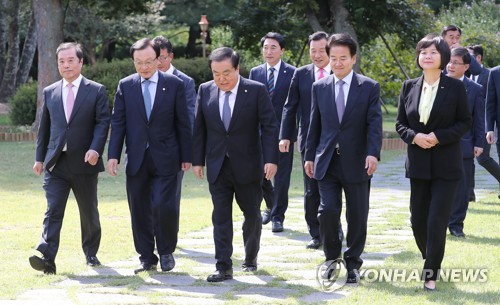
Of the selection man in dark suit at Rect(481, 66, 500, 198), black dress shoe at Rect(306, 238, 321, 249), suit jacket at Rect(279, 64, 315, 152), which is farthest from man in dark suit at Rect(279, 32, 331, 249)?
man in dark suit at Rect(481, 66, 500, 198)

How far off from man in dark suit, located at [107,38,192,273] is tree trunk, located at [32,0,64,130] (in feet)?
48.2

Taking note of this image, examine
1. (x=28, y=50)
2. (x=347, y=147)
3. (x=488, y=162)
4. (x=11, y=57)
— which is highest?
(x=28, y=50)

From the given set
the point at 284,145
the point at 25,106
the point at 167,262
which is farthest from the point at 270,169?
the point at 25,106

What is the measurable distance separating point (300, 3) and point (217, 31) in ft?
61.6

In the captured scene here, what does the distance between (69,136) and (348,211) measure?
7.96ft

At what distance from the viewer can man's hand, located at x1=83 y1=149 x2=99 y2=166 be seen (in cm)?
816

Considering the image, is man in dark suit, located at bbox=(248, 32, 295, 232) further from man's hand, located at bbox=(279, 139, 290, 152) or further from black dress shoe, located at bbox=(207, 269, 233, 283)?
black dress shoe, located at bbox=(207, 269, 233, 283)

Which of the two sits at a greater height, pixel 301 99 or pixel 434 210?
pixel 301 99

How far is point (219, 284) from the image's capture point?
7641mm

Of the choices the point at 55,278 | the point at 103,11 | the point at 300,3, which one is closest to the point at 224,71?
the point at 55,278

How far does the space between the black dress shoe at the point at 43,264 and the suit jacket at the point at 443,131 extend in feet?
9.75

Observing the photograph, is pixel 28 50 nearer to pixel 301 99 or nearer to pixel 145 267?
pixel 301 99

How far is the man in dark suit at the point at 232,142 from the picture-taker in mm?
7961

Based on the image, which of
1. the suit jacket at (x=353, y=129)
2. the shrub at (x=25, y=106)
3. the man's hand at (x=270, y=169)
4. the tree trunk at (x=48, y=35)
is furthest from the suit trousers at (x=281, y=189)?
the shrub at (x=25, y=106)
